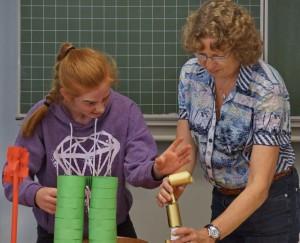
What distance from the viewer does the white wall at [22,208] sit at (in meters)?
2.33

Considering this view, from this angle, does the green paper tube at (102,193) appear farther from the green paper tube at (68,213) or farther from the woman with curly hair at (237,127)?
the woman with curly hair at (237,127)

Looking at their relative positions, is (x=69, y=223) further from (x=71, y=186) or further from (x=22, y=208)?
(x=22, y=208)

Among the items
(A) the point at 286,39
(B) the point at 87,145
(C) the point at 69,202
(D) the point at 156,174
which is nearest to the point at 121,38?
(A) the point at 286,39

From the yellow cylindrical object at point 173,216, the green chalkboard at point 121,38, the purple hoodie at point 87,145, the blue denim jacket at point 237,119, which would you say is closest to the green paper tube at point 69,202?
the yellow cylindrical object at point 173,216

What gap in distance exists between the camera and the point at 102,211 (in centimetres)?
130

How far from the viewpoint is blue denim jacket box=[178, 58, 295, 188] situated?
1537mm

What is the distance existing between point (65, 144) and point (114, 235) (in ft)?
1.35

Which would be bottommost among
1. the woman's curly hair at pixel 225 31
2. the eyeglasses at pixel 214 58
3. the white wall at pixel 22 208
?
the white wall at pixel 22 208

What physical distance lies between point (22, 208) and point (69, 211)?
3.89 feet

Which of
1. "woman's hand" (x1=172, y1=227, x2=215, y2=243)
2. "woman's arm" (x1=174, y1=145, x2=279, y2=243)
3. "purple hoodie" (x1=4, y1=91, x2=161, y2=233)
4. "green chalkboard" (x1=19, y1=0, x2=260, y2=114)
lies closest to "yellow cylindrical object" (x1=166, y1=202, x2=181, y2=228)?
"woman's hand" (x1=172, y1=227, x2=215, y2=243)

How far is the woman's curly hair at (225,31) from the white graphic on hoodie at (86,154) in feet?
1.17

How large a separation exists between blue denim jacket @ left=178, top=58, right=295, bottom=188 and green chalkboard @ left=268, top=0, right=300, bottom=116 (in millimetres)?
620

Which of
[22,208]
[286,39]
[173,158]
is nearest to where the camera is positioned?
[173,158]

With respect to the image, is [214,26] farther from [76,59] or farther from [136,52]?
[136,52]
